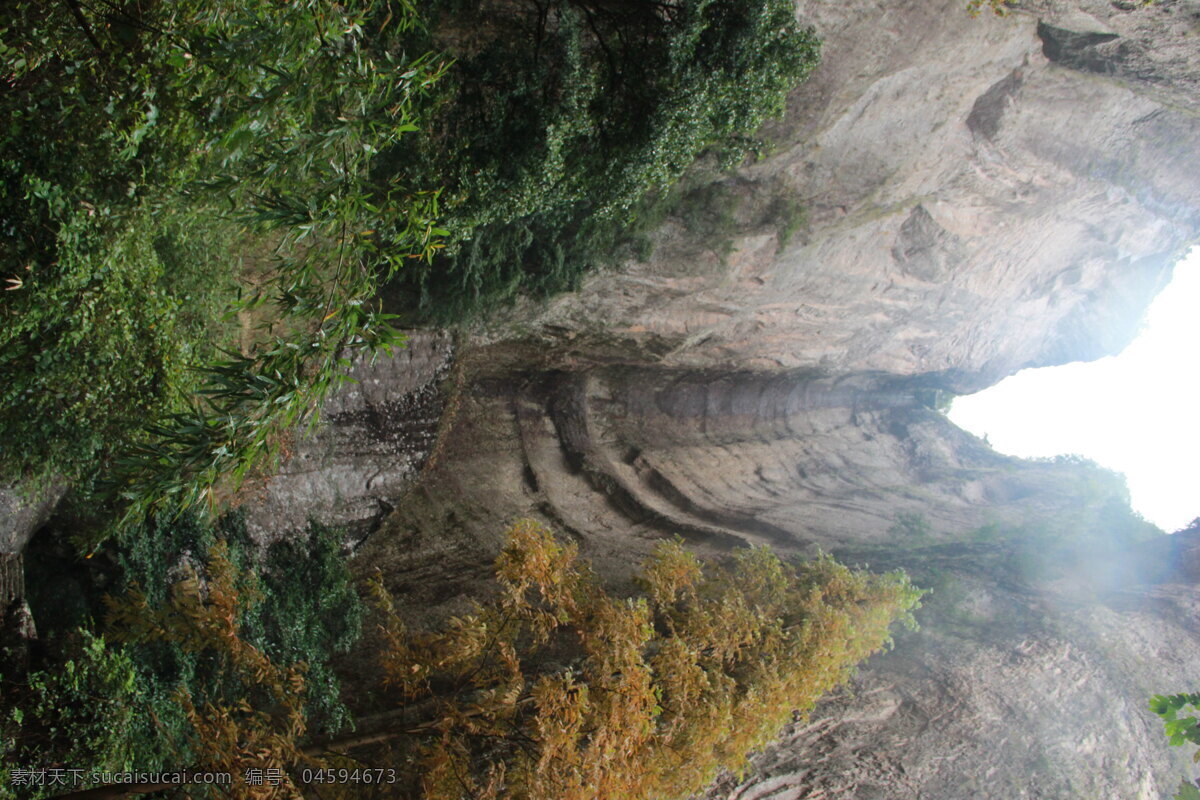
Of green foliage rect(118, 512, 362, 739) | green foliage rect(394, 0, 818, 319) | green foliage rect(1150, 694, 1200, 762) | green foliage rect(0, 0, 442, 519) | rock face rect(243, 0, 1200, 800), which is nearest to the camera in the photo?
green foliage rect(0, 0, 442, 519)

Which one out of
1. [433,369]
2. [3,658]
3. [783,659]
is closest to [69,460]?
[3,658]

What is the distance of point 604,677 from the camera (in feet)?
20.5

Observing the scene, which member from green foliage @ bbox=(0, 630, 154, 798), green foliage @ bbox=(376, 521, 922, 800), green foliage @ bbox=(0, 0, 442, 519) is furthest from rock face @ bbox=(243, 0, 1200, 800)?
green foliage @ bbox=(0, 0, 442, 519)

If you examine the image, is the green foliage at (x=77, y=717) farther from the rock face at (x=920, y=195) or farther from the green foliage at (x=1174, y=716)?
the green foliage at (x=1174, y=716)

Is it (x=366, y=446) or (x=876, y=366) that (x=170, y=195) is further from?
(x=876, y=366)

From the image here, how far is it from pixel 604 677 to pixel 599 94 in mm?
5694

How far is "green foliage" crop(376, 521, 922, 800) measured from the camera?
591 centimetres

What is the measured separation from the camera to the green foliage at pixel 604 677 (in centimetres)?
591

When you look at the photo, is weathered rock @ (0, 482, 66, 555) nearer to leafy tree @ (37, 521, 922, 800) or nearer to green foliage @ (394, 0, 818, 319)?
leafy tree @ (37, 521, 922, 800)

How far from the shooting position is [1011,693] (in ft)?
30.0

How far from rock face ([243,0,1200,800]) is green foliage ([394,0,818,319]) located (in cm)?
147

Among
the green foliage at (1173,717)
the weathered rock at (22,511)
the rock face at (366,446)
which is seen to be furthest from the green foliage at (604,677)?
the rock face at (366,446)

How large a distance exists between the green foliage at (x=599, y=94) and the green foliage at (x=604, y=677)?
3.76 meters

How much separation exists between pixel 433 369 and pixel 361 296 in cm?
609
